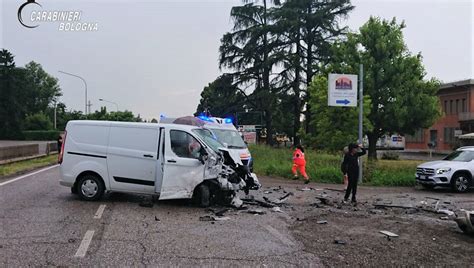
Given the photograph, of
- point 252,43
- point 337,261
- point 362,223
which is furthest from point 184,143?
point 252,43

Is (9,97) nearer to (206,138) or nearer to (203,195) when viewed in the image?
(206,138)

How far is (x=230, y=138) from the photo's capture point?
19.6m

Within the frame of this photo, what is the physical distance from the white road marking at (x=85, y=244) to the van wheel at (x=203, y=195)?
11.1 ft

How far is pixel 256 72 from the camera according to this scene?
46.8m

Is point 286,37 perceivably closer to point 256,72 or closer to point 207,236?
point 256,72

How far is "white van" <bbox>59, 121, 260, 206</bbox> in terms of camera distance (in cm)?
1070

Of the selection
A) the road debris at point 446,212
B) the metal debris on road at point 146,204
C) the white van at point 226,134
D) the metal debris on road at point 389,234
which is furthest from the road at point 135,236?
the white van at point 226,134

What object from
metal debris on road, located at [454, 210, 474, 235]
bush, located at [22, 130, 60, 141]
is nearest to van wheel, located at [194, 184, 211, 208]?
metal debris on road, located at [454, 210, 474, 235]

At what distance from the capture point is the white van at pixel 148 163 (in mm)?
10695

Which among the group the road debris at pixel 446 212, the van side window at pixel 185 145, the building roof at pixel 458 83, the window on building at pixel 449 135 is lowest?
the road debris at pixel 446 212

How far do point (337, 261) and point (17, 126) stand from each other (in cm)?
8172

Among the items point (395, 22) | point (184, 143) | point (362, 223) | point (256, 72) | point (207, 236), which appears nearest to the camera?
point (207, 236)

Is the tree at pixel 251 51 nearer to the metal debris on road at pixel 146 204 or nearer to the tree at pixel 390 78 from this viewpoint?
the tree at pixel 390 78

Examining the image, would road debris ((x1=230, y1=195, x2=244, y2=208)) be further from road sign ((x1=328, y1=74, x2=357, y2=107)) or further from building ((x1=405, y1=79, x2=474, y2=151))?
building ((x1=405, y1=79, x2=474, y2=151))
